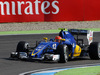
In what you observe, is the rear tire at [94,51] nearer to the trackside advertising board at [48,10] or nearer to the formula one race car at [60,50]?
the formula one race car at [60,50]

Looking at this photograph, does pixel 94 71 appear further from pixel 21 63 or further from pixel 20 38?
pixel 20 38

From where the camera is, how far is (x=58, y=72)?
1056cm

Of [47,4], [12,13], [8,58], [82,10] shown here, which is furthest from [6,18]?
[8,58]

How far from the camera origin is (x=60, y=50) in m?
12.5

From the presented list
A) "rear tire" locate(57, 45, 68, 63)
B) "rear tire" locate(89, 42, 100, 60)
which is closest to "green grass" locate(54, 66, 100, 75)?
"rear tire" locate(57, 45, 68, 63)

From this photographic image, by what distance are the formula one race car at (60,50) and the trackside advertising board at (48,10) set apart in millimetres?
10699

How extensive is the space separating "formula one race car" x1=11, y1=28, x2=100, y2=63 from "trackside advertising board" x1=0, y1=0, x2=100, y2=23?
35.1 ft

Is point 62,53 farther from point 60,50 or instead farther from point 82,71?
point 82,71

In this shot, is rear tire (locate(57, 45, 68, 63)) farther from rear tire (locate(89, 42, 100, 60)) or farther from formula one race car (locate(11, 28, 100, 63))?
rear tire (locate(89, 42, 100, 60))

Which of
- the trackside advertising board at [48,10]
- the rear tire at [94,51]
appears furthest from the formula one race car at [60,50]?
the trackside advertising board at [48,10]

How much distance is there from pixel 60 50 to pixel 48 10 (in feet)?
43.1

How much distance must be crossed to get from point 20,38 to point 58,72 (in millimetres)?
10943

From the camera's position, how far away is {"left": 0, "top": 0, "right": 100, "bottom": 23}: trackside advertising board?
24.6 m

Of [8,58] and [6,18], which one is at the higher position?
[6,18]
